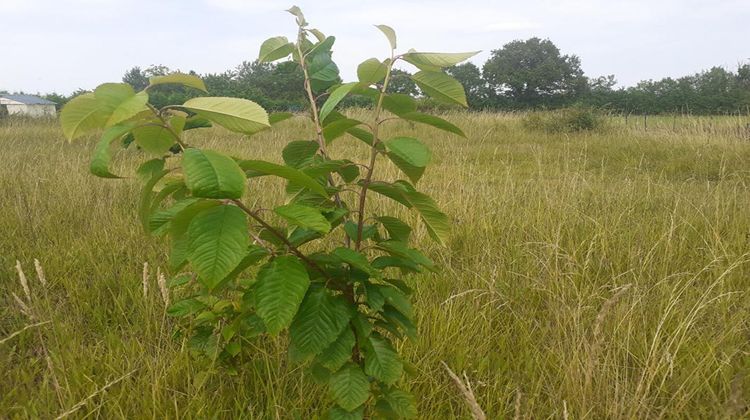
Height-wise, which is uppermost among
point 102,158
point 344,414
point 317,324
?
point 102,158

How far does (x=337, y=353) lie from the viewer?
93 centimetres

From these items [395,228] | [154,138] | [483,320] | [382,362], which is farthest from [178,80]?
[483,320]

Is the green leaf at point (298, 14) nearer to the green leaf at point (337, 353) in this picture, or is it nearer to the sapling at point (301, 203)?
the sapling at point (301, 203)

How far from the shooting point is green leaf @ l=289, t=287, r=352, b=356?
86 cm

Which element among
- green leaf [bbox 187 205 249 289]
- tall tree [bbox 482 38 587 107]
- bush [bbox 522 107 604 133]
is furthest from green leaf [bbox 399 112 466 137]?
tall tree [bbox 482 38 587 107]

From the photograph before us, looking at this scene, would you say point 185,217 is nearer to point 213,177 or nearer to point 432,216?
point 213,177

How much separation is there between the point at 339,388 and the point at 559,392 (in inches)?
26.8

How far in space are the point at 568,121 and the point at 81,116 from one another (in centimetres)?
1108

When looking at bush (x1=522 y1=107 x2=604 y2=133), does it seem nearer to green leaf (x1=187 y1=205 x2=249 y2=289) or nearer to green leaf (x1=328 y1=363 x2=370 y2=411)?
green leaf (x1=328 y1=363 x2=370 y2=411)

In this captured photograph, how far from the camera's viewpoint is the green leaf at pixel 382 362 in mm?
934

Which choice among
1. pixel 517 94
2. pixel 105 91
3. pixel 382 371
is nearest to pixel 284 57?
pixel 105 91

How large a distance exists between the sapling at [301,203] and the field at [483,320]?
319 mm

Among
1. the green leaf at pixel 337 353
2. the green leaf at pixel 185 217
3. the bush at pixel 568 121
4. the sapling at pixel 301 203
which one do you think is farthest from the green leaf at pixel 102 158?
the bush at pixel 568 121

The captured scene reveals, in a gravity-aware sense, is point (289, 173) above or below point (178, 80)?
below
